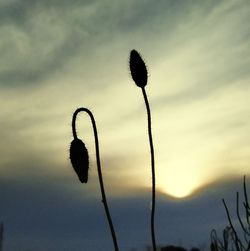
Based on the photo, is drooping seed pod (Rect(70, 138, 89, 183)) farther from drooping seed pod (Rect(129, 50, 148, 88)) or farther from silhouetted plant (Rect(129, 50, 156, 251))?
drooping seed pod (Rect(129, 50, 148, 88))

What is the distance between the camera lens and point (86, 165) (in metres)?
5.53

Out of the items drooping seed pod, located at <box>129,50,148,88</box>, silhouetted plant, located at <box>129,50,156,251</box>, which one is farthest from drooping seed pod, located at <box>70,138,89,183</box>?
drooping seed pod, located at <box>129,50,148,88</box>

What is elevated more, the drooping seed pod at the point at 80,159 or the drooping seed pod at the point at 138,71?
the drooping seed pod at the point at 138,71

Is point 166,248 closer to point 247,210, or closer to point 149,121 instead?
point 247,210

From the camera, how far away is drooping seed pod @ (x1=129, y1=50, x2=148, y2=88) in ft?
16.8

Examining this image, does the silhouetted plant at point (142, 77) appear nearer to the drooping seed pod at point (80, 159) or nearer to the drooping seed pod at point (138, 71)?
the drooping seed pod at point (138, 71)

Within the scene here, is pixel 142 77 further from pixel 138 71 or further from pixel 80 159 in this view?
pixel 80 159

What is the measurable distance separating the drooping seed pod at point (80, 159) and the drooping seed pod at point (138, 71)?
1.09 metres

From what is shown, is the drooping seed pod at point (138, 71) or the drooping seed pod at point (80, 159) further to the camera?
the drooping seed pod at point (80, 159)

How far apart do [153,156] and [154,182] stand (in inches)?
13.4

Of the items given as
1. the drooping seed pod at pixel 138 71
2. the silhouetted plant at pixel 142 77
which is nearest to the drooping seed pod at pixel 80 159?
the silhouetted plant at pixel 142 77

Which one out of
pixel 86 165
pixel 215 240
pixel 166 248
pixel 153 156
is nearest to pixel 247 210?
pixel 215 240

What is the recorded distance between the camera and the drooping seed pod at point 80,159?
213 inches

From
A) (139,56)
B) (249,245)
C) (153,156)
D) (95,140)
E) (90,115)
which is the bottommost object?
(249,245)
